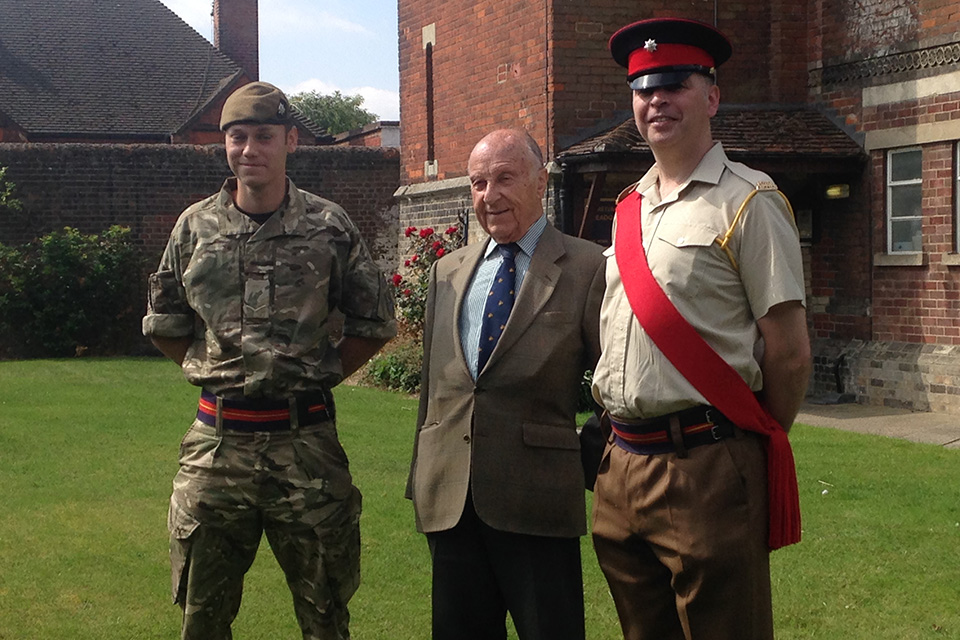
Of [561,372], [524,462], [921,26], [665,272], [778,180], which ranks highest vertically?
[921,26]

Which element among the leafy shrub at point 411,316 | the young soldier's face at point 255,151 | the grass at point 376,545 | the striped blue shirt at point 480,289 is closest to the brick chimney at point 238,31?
the leafy shrub at point 411,316

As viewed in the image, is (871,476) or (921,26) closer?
(871,476)

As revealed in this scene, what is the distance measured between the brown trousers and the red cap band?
110cm

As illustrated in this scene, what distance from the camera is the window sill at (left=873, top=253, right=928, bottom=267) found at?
12278 mm

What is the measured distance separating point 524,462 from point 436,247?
1172 centimetres

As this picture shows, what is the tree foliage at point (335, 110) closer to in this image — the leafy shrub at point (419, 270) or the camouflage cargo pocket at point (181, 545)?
the leafy shrub at point (419, 270)

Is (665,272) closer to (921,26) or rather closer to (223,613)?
(223,613)

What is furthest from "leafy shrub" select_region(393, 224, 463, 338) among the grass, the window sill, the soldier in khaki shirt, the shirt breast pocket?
the shirt breast pocket

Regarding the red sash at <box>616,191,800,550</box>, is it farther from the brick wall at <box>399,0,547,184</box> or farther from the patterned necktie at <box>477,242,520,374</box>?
the brick wall at <box>399,0,547,184</box>

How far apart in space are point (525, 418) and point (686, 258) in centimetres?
75

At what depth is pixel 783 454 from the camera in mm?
3213

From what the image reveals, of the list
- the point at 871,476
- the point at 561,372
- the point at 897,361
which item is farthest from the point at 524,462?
the point at 897,361

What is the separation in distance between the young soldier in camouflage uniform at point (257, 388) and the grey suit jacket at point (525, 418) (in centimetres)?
42

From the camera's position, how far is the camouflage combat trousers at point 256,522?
12.5 feet
